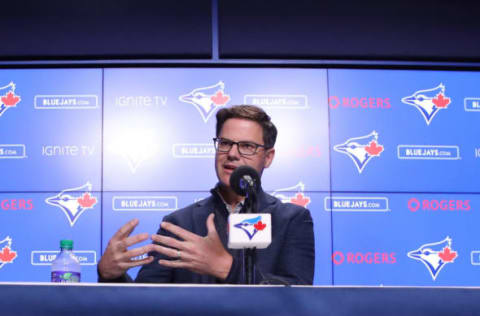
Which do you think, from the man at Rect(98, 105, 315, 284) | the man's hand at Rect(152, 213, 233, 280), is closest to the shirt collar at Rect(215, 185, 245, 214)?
the man at Rect(98, 105, 315, 284)

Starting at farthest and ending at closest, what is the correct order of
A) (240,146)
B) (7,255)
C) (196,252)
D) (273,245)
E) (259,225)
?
(7,255), (240,146), (273,245), (196,252), (259,225)

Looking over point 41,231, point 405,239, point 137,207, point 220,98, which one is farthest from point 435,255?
point 41,231

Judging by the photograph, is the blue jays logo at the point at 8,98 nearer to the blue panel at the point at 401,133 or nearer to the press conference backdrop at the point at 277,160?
the press conference backdrop at the point at 277,160

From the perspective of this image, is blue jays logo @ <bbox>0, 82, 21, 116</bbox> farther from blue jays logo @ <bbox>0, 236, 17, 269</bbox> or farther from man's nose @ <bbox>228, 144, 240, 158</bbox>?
man's nose @ <bbox>228, 144, 240, 158</bbox>

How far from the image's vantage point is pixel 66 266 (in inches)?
78.1

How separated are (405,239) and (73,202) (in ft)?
→ 6.77

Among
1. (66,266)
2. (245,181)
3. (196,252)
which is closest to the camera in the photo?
(245,181)

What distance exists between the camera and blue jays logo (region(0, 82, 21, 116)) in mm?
3836

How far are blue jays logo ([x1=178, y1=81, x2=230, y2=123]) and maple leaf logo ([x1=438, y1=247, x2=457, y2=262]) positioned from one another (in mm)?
1637

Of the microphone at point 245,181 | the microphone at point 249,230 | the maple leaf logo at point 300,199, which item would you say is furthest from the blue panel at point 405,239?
the microphone at point 249,230

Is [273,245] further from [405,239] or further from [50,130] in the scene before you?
[50,130]

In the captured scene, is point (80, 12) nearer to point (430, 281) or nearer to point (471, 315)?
point (430, 281)

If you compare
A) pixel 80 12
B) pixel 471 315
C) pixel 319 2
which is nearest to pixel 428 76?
pixel 319 2

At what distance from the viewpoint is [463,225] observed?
3.81 meters
